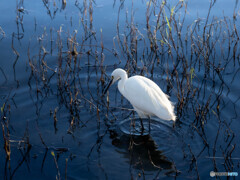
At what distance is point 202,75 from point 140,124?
60.8 inches

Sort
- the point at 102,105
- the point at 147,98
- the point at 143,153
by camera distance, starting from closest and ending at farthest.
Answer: the point at 143,153
the point at 147,98
the point at 102,105

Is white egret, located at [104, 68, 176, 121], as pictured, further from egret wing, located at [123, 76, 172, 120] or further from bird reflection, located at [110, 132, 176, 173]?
bird reflection, located at [110, 132, 176, 173]

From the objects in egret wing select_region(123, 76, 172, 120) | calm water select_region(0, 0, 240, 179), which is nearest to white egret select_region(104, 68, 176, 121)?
egret wing select_region(123, 76, 172, 120)

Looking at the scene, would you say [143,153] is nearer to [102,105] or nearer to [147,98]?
[147,98]

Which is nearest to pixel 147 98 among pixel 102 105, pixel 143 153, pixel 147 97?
pixel 147 97

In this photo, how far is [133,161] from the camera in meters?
3.90

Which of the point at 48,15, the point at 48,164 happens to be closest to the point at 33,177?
the point at 48,164

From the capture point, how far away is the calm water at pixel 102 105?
377 cm

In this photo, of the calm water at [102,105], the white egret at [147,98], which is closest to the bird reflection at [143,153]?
the calm water at [102,105]

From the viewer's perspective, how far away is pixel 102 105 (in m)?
4.95

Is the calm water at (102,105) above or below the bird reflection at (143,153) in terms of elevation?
above

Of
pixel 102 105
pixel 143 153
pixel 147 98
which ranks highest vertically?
pixel 147 98

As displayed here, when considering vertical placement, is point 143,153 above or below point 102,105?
below

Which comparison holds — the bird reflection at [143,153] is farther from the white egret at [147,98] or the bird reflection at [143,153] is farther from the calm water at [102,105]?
the white egret at [147,98]
